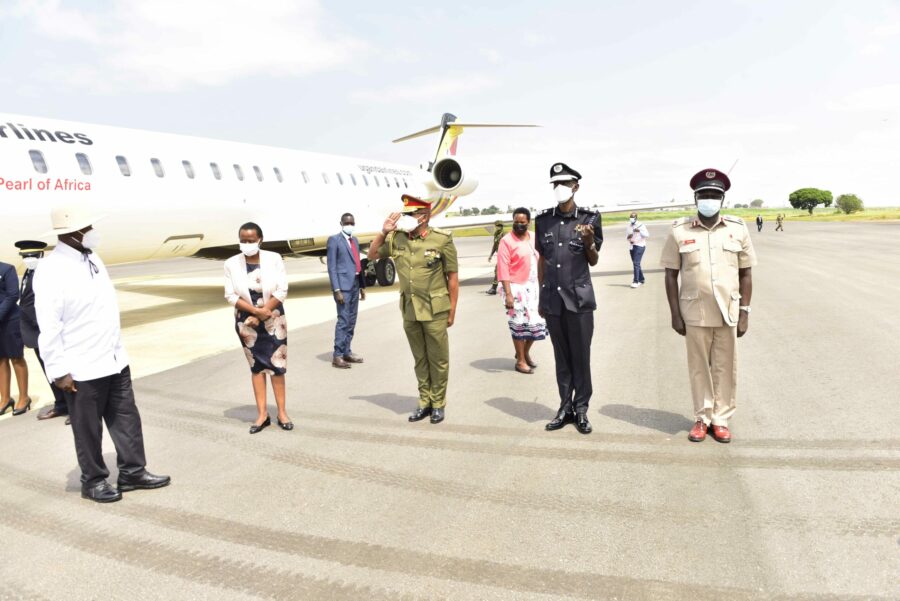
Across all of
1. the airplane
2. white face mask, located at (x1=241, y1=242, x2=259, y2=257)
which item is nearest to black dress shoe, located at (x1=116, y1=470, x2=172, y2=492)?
white face mask, located at (x1=241, y1=242, x2=259, y2=257)

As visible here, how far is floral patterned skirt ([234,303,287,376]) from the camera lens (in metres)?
5.29

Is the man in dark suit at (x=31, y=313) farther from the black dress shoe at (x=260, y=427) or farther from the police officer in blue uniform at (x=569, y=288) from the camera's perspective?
the police officer in blue uniform at (x=569, y=288)

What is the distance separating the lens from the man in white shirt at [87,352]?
12.8 feet

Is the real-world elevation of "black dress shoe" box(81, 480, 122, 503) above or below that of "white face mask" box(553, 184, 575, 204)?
below

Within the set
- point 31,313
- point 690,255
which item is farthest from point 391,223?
point 31,313

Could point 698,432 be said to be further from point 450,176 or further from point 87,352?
point 450,176

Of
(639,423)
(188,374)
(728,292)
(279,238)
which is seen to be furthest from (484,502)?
(279,238)

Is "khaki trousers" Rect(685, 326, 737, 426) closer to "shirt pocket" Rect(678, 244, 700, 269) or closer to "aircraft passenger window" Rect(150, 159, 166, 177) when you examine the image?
"shirt pocket" Rect(678, 244, 700, 269)

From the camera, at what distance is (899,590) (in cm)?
275

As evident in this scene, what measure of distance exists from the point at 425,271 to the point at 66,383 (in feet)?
9.05

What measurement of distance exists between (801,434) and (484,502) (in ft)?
8.52

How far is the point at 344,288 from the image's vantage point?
311 inches

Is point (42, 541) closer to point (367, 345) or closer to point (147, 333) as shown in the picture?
point (367, 345)

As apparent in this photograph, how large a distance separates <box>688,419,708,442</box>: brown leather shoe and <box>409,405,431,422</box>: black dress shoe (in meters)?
2.18
